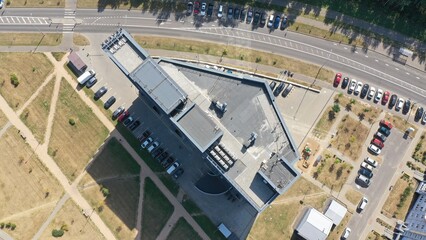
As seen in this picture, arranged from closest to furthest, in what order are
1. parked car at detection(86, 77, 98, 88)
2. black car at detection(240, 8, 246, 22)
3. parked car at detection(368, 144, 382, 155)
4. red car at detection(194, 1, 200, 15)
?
parked car at detection(86, 77, 98, 88)
parked car at detection(368, 144, 382, 155)
red car at detection(194, 1, 200, 15)
black car at detection(240, 8, 246, 22)

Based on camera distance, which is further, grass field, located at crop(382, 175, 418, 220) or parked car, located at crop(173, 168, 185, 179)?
grass field, located at crop(382, 175, 418, 220)

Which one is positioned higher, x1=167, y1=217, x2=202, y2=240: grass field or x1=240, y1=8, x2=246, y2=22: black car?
x1=240, y1=8, x2=246, y2=22: black car

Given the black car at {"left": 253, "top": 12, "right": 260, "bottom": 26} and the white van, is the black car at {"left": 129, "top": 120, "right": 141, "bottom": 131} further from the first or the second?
the black car at {"left": 253, "top": 12, "right": 260, "bottom": 26}

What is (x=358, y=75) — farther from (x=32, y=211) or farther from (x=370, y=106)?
(x=32, y=211)

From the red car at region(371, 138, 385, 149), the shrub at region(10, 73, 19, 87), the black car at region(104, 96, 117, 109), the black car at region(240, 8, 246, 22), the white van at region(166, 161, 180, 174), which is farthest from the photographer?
the black car at region(240, 8, 246, 22)

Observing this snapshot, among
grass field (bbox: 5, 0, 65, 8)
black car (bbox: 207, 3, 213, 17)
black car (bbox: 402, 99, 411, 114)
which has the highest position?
grass field (bbox: 5, 0, 65, 8)

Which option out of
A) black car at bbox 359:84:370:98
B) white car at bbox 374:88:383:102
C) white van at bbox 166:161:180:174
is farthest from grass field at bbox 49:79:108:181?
white car at bbox 374:88:383:102

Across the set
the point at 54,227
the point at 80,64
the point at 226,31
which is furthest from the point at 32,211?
the point at 226,31
